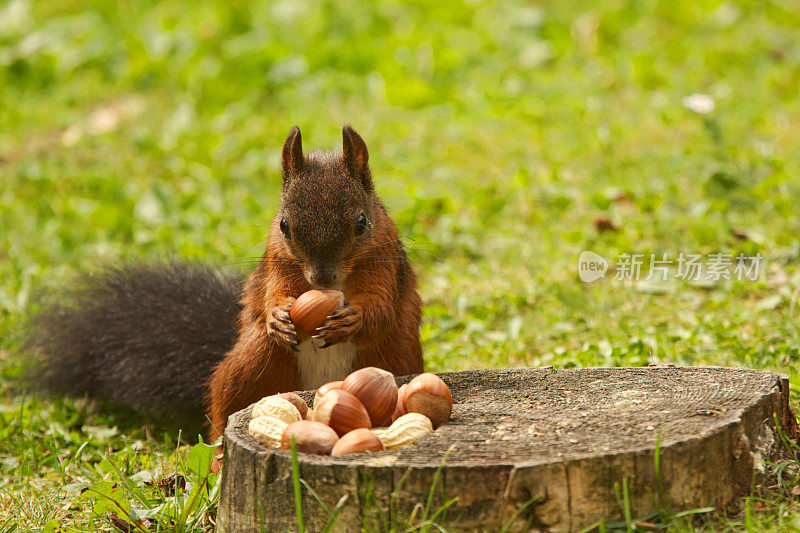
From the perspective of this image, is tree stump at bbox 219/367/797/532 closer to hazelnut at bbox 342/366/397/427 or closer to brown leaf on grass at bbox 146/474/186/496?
hazelnut at bbox 342/366/397/427

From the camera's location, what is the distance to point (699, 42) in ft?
20.2

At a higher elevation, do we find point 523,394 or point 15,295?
point 15,295

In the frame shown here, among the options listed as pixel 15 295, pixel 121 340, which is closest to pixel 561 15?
pixel 15 295

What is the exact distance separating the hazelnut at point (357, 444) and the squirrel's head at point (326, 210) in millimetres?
539

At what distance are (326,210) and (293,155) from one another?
0.68 ft

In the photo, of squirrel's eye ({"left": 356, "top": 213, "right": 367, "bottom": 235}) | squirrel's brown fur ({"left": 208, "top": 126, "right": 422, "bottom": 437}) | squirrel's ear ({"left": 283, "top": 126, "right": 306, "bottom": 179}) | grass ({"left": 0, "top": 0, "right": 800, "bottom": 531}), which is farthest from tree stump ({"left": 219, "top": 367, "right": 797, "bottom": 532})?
squirrel's ear ({"left": 283, "top": 126, "right": 306, "bottom": 179})

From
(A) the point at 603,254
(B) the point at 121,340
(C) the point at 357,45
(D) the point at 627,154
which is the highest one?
(C) the point at 357,45

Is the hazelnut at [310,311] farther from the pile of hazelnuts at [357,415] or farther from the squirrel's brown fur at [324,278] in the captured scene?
the pile of hazelnuts at [357,415]

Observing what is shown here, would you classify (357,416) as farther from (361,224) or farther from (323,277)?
(361,224)

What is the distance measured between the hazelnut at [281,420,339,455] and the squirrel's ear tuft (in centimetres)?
82

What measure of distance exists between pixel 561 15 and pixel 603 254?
3062mm

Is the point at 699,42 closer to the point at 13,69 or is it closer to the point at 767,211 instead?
the point at 767,211

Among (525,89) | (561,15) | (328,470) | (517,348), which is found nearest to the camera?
(328,470)

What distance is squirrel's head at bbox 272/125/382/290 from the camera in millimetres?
2352
